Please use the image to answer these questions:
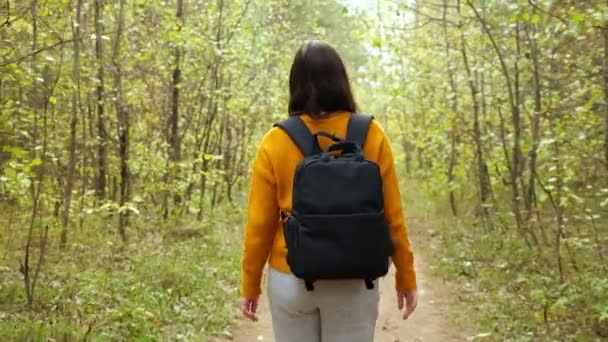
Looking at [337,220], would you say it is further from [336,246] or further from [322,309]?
[322,309]

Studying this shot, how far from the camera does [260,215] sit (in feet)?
9.25

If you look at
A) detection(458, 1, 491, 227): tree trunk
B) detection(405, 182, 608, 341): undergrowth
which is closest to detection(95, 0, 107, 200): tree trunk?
detection(405, 182, 608, 341): undergrowth

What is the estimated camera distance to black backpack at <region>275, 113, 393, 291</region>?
8.47 ft

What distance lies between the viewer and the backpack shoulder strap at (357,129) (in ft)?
9.07

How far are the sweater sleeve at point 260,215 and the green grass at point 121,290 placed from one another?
264cm

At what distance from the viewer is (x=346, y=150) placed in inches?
106

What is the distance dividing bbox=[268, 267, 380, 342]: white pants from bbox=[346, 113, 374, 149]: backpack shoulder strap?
0.60 m

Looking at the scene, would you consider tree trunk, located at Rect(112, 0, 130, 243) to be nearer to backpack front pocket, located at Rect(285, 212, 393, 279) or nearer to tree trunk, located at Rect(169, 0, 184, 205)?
tree trunk, located at Rect(169, 0, 184, 205)

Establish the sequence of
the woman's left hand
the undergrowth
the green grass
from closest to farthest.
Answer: the woman's left hand < the green grass < the undergrowth

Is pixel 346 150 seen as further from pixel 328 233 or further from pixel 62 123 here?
pixel 62 123

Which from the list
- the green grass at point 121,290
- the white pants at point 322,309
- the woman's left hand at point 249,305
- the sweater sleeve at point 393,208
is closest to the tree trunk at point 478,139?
the green grass at point 121,290

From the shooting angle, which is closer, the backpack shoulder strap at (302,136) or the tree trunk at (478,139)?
the backpack shoulder strap at (302,136)

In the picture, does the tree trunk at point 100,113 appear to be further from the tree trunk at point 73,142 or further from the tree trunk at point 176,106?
the tree trunk at point 176,106

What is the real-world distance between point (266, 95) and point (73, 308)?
1040cm
